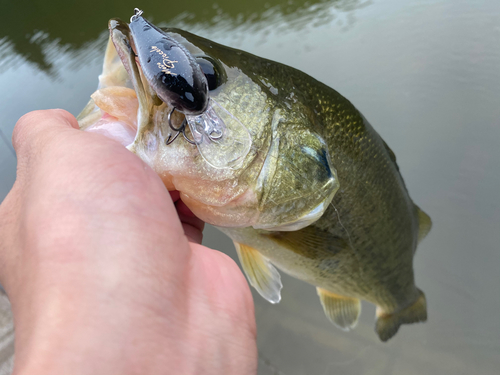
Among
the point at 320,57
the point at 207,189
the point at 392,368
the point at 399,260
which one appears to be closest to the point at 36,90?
the point at 320,57

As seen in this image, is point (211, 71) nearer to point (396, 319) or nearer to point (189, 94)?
point (189, 94)

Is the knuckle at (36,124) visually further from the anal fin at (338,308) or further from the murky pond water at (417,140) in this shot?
the anal fin at (338,308)

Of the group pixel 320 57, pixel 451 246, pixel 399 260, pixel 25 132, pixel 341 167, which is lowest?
pixel 451 246

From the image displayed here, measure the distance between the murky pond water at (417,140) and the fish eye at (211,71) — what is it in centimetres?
130

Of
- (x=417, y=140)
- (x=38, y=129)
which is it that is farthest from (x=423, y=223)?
(x=38, y=129)

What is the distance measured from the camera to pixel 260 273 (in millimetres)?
1060

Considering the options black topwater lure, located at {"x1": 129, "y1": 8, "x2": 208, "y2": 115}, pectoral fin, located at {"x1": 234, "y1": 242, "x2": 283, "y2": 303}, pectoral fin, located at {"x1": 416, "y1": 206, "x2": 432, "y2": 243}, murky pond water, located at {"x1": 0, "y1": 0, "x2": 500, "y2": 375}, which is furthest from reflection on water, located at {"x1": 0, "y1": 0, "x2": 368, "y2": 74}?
black topwater lure, located at {"x1": 129, "y1": 8, "x2": 208, "y2": 115}

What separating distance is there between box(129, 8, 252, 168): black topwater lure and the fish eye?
0.05 meters

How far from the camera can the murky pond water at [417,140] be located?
68.5 inches

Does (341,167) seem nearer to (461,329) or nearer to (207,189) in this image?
(207,189)

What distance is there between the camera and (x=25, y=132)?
0.66 meters

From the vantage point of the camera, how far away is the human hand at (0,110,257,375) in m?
0.42

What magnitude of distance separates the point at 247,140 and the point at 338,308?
1.10 m

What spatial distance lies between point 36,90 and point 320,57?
118 inches
